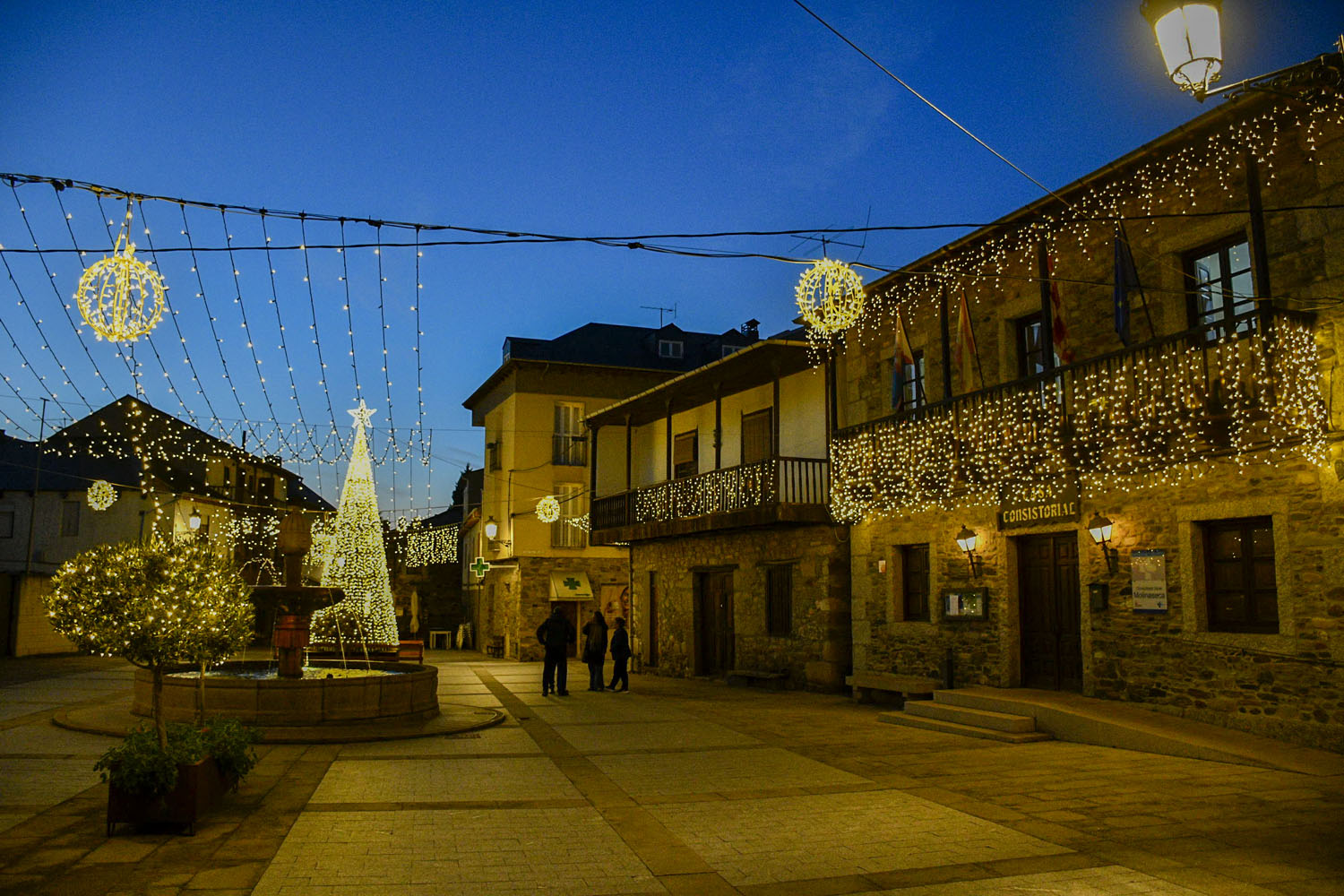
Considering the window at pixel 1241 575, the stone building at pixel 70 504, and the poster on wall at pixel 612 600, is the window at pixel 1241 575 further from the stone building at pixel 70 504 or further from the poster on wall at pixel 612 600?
the stone building at pixel 70 504

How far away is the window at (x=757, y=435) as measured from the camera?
19.5 m

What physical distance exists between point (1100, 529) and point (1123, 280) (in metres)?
2.91

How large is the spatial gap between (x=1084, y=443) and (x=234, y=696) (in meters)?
10.5

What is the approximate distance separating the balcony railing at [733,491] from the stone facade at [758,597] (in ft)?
2.53

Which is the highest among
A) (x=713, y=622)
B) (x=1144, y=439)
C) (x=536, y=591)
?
(x=1144, y=439)

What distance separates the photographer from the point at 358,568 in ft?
68.2

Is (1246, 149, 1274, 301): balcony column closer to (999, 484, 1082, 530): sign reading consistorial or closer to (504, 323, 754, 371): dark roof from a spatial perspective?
(999, 484, 1082, 530): sign reading consistorial

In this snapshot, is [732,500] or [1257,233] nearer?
[1257,233]

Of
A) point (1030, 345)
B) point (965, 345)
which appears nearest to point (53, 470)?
point (965, 345)

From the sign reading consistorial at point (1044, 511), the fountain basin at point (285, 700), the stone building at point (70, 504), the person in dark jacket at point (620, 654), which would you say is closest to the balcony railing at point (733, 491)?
the person in dark jacket at point (620, 654)

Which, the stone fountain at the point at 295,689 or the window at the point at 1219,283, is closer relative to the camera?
the window at the point at 1219,283

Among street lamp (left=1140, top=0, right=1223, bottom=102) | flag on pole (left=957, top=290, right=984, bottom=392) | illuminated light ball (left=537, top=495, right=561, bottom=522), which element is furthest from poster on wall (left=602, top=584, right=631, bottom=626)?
street lamp (left=1140, top=0, right=1223, bottom=102)

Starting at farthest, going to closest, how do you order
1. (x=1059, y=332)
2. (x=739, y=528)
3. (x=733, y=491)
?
1. (x=733, y=491)
2. (x=739, y=528)
3. (x=1059, y=332)

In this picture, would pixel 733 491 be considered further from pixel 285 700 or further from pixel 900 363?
pixel 285 700
